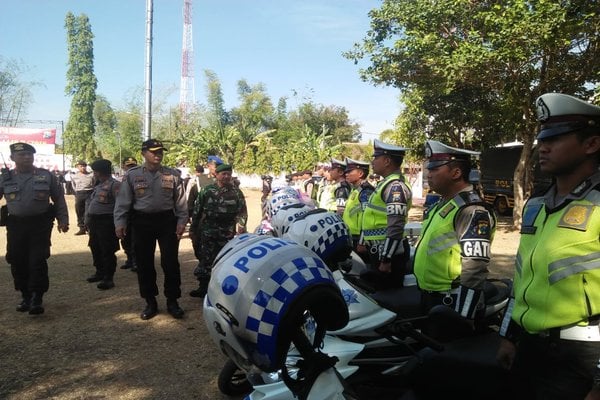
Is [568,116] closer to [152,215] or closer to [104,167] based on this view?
[152,215]

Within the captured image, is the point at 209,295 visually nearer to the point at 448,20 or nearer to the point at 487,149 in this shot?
the point at 448,20

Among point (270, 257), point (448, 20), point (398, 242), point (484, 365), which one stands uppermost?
point (448, 20)

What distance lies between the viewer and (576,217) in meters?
1.67

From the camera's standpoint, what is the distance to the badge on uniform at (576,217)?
5.40 ft

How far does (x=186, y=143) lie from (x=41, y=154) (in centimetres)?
1271

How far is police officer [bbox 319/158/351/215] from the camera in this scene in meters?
7.82

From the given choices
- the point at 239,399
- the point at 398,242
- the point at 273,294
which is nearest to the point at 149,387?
the point at 239,399

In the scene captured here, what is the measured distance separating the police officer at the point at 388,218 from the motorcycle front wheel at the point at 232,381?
124 centimetres

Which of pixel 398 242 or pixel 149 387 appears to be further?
pixel 398 242

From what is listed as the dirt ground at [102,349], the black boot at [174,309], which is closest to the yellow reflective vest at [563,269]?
the dirt ground at [102,349]

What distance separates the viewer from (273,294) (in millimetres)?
1485

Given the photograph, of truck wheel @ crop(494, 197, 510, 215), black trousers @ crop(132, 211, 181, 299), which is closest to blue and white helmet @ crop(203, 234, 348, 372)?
black trousers @ crop(132, 211, 181, 299)

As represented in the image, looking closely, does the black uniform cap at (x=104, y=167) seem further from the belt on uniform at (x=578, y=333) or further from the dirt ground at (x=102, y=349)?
the belt on uniform at (x=578, y=333)

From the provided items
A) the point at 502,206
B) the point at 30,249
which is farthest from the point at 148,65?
the point at 502,206
